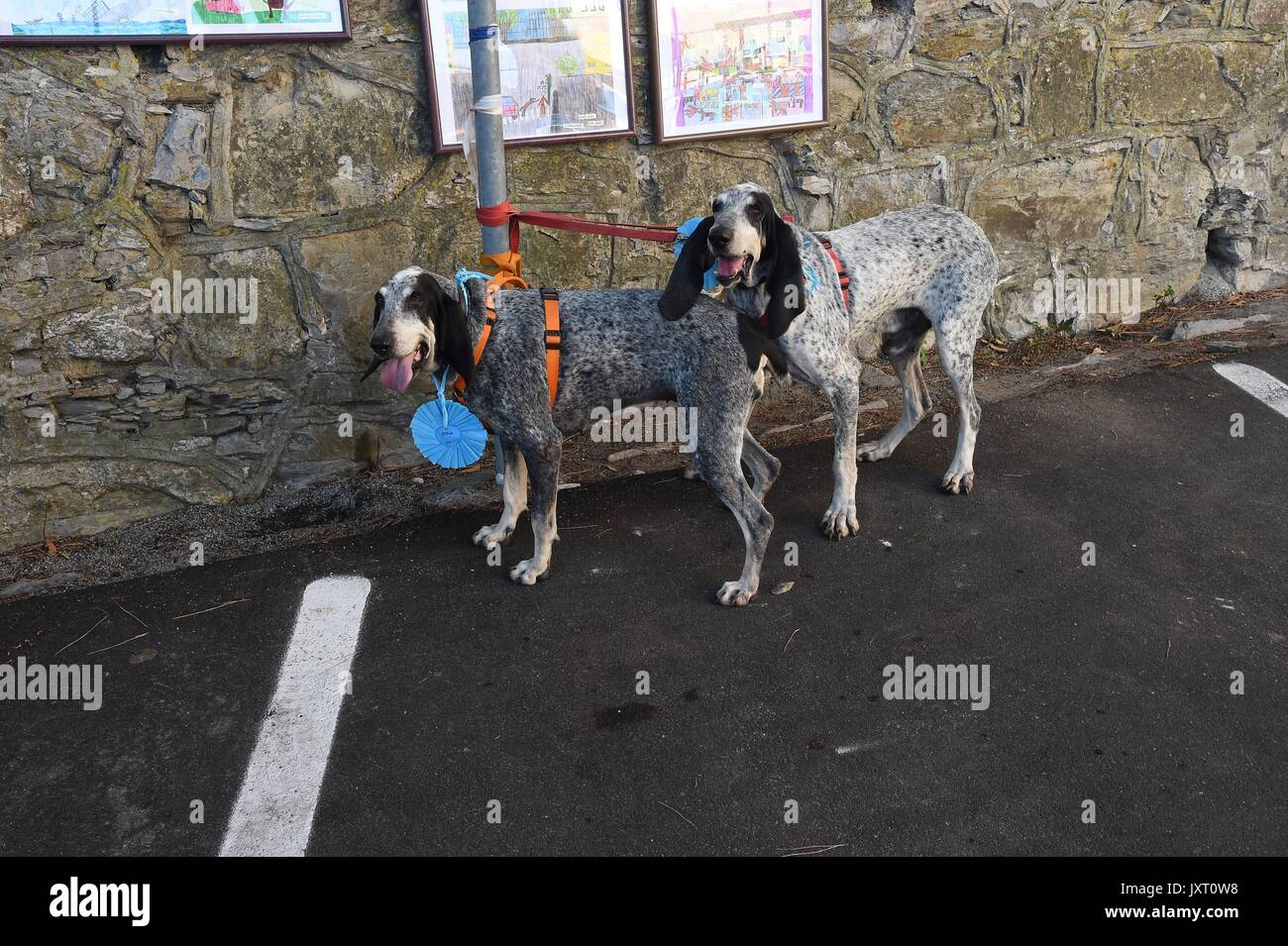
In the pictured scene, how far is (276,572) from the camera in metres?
4.73

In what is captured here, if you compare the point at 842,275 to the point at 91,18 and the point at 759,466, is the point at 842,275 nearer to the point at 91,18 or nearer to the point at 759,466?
the point at 759,466

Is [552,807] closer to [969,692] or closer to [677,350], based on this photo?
[969,692]

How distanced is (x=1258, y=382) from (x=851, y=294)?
10.2 ft

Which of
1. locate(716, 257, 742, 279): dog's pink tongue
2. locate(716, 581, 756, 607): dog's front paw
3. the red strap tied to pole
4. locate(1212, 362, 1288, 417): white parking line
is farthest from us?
locate(1212, 362, 1288, 417): white parking line

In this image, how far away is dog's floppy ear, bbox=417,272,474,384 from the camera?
13.4ft

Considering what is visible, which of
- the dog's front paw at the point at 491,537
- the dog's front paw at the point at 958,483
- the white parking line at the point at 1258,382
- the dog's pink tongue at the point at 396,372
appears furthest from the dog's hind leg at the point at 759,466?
the white parking line at the point at 1258,382

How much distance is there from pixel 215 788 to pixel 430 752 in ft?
2.37

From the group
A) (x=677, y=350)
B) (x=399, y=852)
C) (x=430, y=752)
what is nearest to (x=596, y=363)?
(x=677, y=350)

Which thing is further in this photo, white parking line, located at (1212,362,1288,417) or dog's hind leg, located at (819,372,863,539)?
white parking line, located at (1212,362,1288,417)

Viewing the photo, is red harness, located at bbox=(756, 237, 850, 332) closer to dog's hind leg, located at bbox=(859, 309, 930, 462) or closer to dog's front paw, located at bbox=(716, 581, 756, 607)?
dog's hind leg, located at bbox=(859, 309, 930, 462)

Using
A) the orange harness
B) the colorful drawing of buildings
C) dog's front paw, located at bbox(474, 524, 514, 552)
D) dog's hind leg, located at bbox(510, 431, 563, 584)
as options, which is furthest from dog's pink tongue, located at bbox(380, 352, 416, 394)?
the colorful drawing of buildings

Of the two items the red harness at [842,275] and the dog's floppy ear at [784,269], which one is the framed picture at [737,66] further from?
the dog's floppy ear at [784,269]

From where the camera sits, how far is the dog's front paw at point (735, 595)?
14.3ft

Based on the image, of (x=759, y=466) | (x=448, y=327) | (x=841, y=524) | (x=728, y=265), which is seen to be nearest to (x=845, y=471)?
(x=841, y=524)
